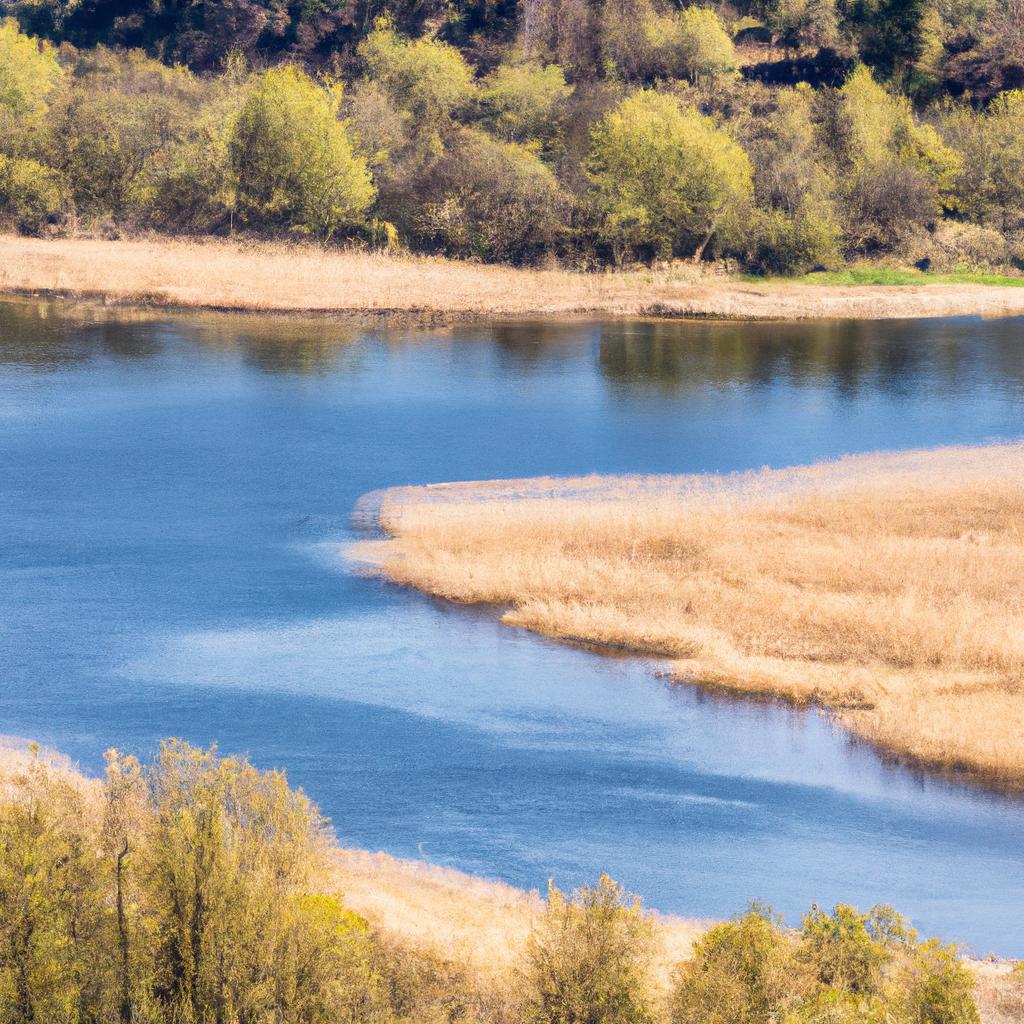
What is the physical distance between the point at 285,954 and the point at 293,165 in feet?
232

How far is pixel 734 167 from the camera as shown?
79.9 meters

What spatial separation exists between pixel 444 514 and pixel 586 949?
75.8 ft

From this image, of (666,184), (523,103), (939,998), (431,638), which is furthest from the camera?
(523,103)

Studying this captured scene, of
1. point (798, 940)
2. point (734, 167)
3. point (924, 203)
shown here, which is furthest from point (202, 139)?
point (798, 940)

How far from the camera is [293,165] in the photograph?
262 feet

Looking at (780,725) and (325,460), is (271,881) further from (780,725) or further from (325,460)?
(325,460)

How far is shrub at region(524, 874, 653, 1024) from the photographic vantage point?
1377cm

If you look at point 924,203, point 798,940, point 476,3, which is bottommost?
point 798,940

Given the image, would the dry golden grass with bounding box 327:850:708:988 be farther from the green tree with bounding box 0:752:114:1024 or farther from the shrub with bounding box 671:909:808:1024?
the green tree with bounding box 0:752:114:1024

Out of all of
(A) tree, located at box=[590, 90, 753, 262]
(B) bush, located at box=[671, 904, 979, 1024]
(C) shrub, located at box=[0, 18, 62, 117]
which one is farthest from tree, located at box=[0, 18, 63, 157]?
(B) bush, located at box=[671, 904, 979, 1024]

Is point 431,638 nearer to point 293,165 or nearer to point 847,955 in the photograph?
point 847,955

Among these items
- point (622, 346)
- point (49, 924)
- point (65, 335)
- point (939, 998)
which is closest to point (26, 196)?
point (65, 335)

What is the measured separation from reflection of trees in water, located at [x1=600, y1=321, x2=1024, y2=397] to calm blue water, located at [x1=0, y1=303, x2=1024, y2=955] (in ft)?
1.43

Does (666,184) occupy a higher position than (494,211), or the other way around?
(666,184)
